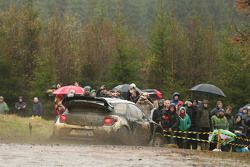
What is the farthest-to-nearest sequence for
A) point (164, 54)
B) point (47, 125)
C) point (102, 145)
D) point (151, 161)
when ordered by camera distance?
point (164, 54) → point (47, 125) → point (102, 145) → point (151, 161)

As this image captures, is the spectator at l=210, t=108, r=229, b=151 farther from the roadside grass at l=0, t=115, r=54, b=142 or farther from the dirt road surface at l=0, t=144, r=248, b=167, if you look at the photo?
the dirt road surface at l=0, t=144, r=248, b=167

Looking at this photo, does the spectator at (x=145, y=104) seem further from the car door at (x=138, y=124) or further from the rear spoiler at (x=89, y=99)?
the rear spoiler at (x=89, y=99)

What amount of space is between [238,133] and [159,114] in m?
2.79

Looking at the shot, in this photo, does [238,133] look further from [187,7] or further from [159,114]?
[187,7]

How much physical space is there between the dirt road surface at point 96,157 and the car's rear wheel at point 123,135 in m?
1.01

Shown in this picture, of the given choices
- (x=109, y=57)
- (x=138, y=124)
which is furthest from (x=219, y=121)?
(x=109, y=57)

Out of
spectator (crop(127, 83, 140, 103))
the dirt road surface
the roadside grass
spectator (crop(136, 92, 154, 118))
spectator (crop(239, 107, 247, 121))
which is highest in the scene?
spectator (crop(127, 83, 140, 103))

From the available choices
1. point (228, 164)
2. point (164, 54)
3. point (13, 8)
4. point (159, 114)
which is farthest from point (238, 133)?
point (13, 8)

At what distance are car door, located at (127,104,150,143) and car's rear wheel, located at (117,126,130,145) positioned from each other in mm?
382

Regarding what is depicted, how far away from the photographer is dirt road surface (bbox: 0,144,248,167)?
40.3ft

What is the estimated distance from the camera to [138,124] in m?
18.4

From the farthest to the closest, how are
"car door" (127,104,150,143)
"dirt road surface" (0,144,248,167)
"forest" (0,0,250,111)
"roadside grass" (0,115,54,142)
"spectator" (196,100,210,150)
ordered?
"forest" (0,0,250,111) < "spectator" (196,100,210,150) < "roadside grass" (0,115,54,142) < "car door" (127,104,150,143) < "dirt road surface" (0,144,248,167)

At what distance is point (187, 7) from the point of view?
383ft

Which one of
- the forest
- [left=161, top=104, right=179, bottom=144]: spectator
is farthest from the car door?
the forest
